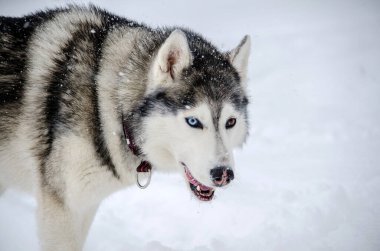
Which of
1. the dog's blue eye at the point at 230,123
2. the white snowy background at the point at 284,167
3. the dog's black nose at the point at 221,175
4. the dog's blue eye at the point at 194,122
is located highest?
the dog's blue eye at the point at 194,122

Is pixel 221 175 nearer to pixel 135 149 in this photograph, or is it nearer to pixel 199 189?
pixel 199 189

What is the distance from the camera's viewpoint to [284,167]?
5.06 meters

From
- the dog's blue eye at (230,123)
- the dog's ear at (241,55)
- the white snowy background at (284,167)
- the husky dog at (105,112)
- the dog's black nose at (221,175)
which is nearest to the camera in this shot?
the dog's black nose at (221,175)

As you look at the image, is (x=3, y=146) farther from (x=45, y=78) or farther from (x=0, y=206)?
(x=0, y=206)

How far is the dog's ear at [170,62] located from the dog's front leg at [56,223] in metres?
1.01

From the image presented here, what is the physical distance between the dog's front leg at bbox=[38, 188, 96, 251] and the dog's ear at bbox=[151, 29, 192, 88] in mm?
1013

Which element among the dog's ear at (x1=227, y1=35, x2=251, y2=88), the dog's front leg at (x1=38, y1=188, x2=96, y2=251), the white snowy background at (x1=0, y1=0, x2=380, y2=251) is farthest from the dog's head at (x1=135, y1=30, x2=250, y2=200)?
the white snowy background at (x1=0, y1=0, x2=380, y2=251)

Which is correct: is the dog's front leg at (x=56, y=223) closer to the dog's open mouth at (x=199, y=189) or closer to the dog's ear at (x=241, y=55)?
the dog's open mouth at (x=199, y=189)

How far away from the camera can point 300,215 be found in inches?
161

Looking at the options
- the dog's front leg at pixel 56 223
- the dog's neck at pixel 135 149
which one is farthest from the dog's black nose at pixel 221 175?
the dog's front leg at pixel 56 223

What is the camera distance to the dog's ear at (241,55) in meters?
2.92

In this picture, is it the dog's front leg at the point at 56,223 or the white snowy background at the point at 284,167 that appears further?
the white snowy background at the point at 284,167

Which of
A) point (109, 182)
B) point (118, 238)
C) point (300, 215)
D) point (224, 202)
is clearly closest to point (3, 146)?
point (109, 182)

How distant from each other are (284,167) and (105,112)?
116 inches
